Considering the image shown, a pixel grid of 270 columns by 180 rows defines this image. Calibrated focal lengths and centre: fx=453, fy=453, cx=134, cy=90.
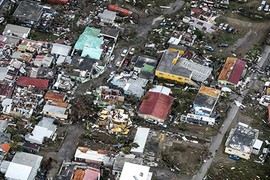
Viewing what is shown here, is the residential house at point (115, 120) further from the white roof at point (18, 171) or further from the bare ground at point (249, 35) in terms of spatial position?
the bare ground at point (249, 35)

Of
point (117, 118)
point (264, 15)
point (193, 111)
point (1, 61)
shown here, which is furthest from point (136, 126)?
point (264, 15)

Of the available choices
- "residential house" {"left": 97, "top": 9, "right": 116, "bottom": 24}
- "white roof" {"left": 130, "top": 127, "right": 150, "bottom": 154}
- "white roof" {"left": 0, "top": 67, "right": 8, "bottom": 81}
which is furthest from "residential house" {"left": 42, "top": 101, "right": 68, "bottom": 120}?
"residential house" {"left": 97, "top": 9, "right": 116, "bottom": 24}

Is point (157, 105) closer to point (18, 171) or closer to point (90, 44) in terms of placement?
point (90, 44)

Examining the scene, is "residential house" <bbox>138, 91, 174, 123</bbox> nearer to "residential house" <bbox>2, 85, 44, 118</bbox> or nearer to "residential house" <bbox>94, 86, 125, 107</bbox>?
"residential house" <bbox>94, 86, 125, 107</bbox>

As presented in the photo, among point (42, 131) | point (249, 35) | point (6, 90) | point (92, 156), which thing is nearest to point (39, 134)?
point (42, 131)

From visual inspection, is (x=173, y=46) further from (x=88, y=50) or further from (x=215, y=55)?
(x=88, y=50)

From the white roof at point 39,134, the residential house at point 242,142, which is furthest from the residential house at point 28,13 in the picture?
the residential house at point 242,142
